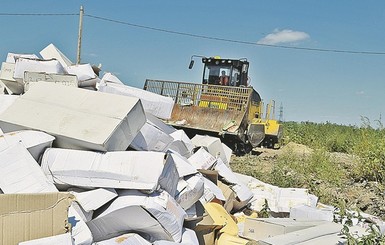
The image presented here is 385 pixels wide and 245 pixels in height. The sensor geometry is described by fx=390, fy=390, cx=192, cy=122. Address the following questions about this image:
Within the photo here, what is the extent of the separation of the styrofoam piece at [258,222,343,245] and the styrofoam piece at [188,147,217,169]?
1251mm

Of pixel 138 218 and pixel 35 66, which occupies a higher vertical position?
pixel 35 66

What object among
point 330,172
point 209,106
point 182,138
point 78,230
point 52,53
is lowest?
point 330,172

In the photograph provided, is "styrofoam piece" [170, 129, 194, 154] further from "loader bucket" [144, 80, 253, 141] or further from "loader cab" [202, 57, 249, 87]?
"loader cab" [202, 57, 249, 87]

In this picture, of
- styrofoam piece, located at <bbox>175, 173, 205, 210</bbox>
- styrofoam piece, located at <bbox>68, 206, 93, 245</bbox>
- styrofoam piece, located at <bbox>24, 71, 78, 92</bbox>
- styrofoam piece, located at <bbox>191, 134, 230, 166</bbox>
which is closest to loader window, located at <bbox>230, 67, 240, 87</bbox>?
styrofoam piece, located at <bbox>191, 134, 230, 166</bbox>

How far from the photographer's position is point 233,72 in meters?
9.40

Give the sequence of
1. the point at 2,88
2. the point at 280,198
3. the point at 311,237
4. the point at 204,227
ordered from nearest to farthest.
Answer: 1. the point at 311,237
2. the point at 204,227
3. the point at 2,88
4. the point at 280,198

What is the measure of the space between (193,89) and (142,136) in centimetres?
554

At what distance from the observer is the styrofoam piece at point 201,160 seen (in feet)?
11.5

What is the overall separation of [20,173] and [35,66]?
154 centimetres

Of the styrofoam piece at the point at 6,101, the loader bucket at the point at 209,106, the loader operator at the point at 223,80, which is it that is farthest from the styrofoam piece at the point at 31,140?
the loader operator at the point at 223,80

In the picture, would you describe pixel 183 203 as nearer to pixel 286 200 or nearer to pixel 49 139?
pixel 49 139

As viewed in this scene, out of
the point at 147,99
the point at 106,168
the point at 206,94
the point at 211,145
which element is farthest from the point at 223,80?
the point at 106,168

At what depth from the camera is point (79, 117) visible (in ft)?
8.13

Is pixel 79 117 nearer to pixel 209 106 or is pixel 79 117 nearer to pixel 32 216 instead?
pixel 32 216
